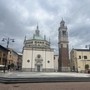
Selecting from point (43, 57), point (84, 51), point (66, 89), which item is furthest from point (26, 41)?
point (66, 89)

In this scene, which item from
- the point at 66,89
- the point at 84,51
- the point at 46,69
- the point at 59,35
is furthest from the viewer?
the point at 59,35

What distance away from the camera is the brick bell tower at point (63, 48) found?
76312 mm

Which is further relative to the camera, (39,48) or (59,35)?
(59,35)

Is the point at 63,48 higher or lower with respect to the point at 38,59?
higher

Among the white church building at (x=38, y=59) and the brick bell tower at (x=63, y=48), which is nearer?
the white church building at (x=38, y=59)

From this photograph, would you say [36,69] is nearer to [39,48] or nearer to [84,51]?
[39,48]

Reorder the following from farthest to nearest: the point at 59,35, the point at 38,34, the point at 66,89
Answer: the point at 38,34 < the point at 59,35 < the point at 66,89

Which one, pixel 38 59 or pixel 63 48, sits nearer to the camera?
pixel 38 59

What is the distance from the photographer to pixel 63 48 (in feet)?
258

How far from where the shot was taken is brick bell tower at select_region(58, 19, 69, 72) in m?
76.3

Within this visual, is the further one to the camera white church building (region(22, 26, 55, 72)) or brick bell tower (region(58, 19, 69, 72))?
brick bell tower (region(58, 19, 69, 72))

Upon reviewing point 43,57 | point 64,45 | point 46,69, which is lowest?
point 46,69

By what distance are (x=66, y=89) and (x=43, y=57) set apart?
2496 inches

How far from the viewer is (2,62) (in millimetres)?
65500
